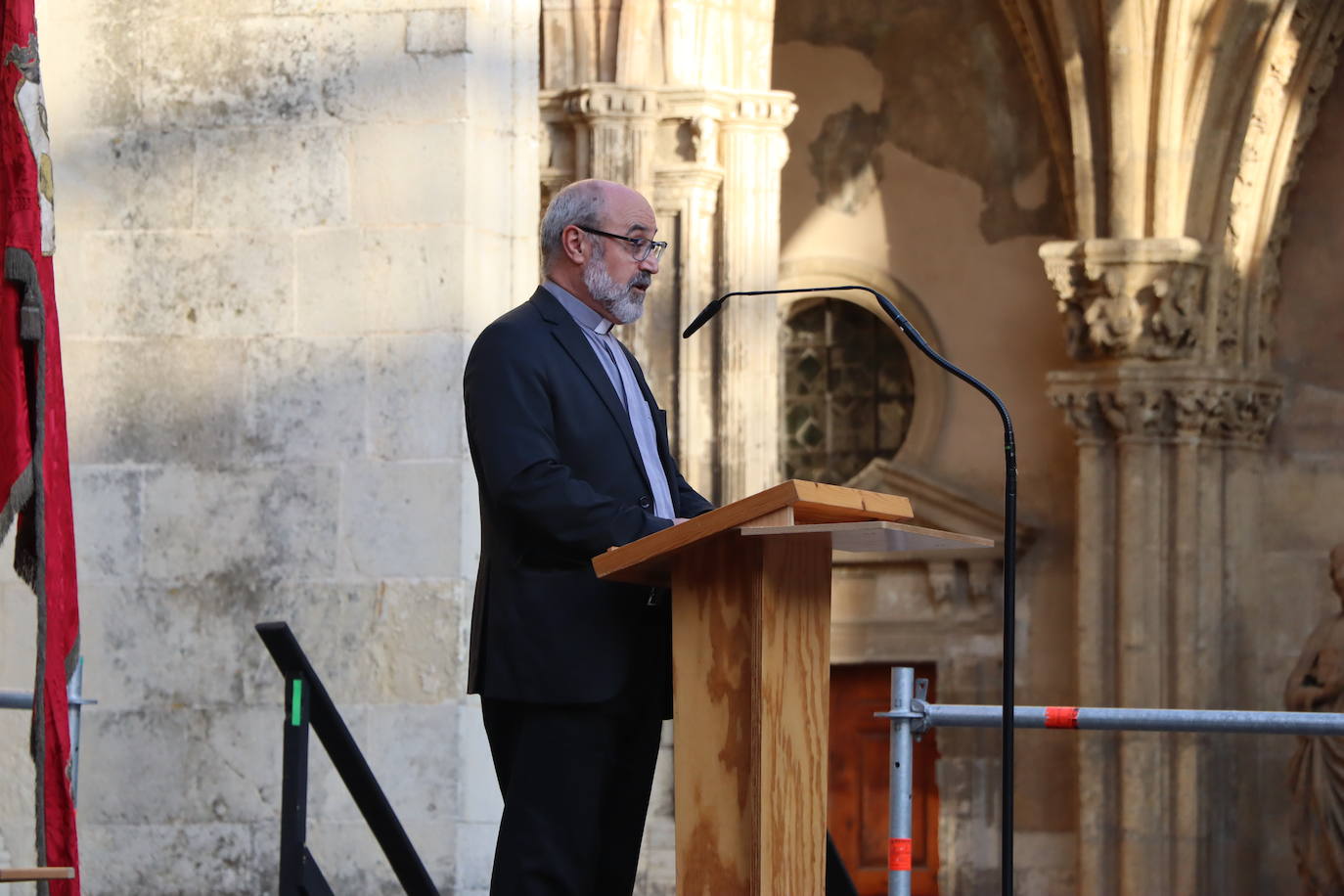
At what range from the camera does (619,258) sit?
134 inches

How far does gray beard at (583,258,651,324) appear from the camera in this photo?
341 centimetres

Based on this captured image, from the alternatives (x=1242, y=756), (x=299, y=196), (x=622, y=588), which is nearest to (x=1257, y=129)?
(x=1242, y=756)

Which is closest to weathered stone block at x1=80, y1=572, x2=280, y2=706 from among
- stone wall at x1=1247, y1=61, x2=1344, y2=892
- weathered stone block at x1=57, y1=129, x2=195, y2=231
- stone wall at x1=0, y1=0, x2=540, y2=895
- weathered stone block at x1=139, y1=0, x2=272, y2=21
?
stone wall at x1=0, y1=0, x2=540, y2=895

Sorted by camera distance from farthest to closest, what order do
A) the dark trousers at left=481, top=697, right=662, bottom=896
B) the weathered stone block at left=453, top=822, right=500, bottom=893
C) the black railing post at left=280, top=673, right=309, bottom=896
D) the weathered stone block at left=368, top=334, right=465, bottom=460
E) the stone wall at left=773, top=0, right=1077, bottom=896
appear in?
the stone wall at left=773, top=0, right=1077, bottom=896 → the weathered stone block at left=368, top=334, right=465, bottom=460 → the weathered stone block at left=453, top=822, right=500, bottom=893 → the black railing post at left=280, top=673, right=309, bottom=896 → the dark trousers at left=481, top=697, right=662, bottom=896

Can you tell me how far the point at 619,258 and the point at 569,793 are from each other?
32.0 inches

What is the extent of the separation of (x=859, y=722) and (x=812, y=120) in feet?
11.1

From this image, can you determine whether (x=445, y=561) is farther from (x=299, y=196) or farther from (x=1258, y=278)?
(x=1258, y=278)

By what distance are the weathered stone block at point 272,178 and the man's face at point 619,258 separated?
1.48 metres

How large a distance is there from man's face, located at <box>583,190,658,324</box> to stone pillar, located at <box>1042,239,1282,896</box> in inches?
316

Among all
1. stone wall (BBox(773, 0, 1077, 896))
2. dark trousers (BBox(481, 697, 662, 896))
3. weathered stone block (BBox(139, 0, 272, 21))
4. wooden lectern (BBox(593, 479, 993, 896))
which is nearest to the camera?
wooden lectern (BBox(593, 479, 993, 896))

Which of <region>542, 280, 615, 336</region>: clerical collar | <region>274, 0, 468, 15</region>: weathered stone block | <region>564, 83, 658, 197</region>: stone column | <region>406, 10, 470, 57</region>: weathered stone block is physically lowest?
<region>542, 280, 615, 336</region>: clerical collar

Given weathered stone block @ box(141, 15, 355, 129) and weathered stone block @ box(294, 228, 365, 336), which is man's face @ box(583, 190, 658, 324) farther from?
weathered stone block @ box(141, 15, 355, 129)

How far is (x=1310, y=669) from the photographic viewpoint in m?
A: 10.0

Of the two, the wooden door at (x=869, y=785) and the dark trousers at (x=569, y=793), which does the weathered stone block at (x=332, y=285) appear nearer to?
the dark trousers at (x=569, y=793)
